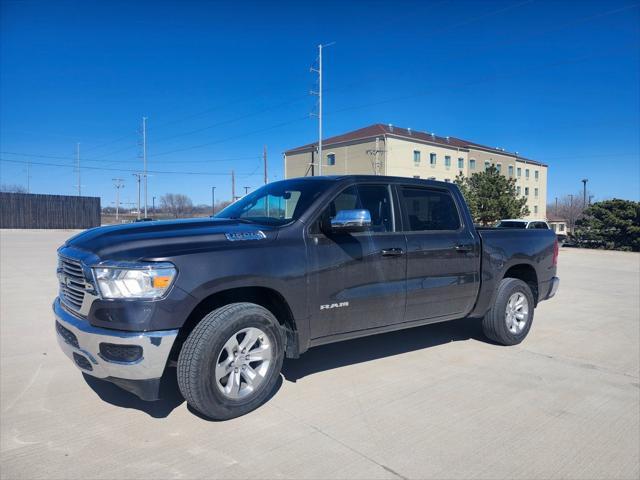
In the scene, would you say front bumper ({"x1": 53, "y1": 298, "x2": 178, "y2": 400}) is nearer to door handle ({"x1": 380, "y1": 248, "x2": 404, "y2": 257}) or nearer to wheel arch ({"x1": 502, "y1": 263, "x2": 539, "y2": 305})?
door handle ({"x1": 380, "y1": 248, "x2": 404, "y2": 257})

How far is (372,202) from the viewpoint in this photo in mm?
4480

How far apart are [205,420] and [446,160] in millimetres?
62560

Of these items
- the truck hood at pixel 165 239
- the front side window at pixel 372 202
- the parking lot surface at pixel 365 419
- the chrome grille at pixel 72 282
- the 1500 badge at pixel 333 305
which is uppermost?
the front side window at pixel 372 202

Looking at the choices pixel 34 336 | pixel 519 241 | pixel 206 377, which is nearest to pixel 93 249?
pixel 206 377

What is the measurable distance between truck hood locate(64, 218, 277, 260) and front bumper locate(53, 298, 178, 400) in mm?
524

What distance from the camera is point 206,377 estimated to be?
10.5ft

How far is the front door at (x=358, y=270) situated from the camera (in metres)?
3.82

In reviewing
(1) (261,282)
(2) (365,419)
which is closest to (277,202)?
(1) (261,282)

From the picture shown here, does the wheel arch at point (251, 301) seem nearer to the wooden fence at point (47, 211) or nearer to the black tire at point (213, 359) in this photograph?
the black tire at point (213, 359)

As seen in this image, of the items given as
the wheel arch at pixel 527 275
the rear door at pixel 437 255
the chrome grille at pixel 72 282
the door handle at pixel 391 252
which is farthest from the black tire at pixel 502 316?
the chrome grille at pixel 72 282

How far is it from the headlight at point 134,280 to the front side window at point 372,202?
1716 mm

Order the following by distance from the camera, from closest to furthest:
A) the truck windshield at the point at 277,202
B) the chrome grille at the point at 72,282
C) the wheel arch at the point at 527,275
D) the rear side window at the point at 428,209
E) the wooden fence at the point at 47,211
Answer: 1. the chrome grille at the point at 72,282
2. the truck windshield at the point at 277,202
3. the rear side window at the point at 428,209
4. the wheel arch at the point at 527,275
5. the wooden fence at the point at 47,211

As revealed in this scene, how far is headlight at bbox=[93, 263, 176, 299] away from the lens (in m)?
3.05

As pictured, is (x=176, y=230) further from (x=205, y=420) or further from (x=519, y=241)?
(x=519, y=241)
